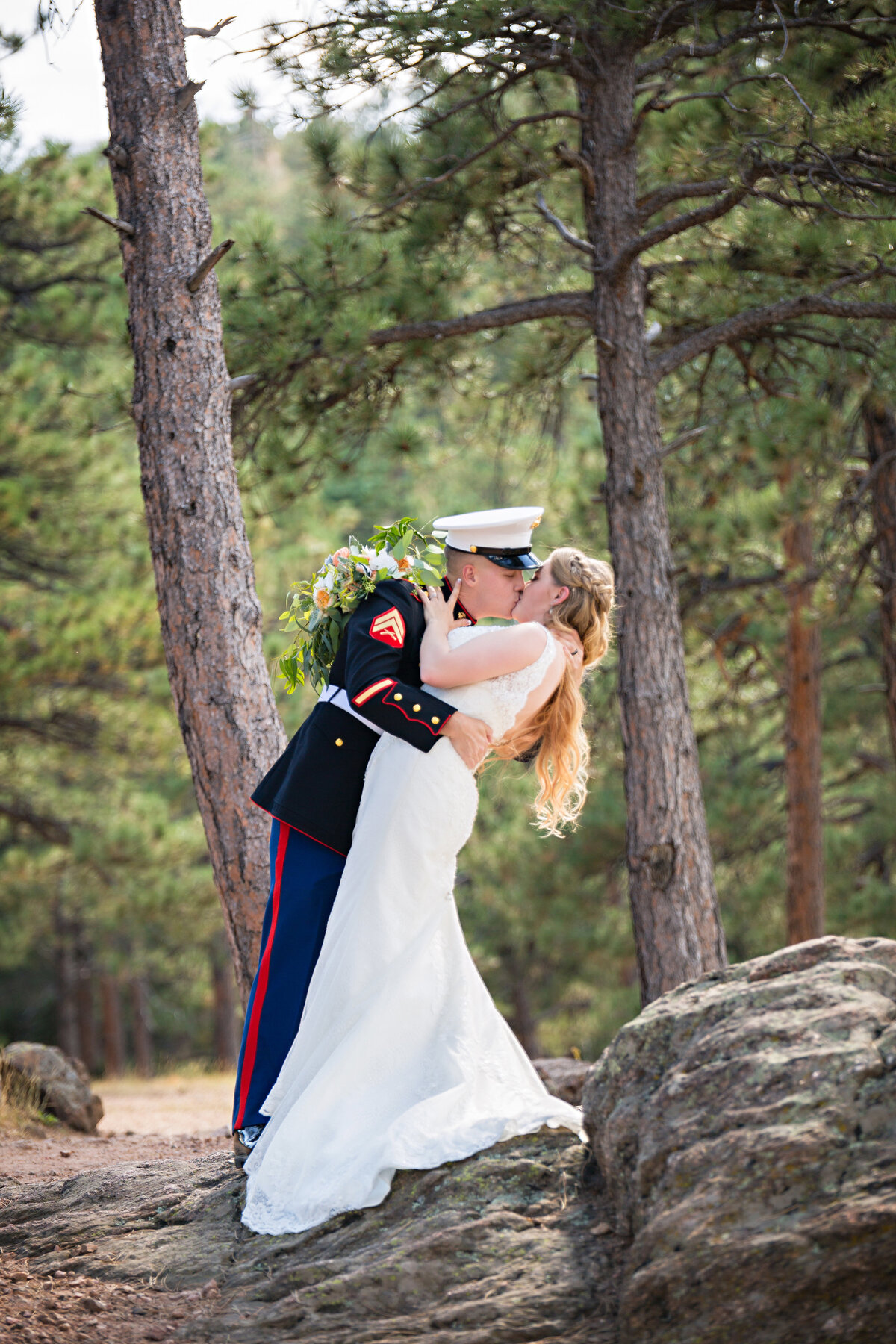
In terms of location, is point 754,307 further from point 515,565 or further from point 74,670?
point 74,670

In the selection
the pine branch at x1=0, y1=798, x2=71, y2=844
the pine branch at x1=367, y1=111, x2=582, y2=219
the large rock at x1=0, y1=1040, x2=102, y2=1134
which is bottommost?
the large rock at x1=0, y1=1040, x2=102, y2=1134

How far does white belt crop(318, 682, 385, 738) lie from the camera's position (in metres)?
3.39

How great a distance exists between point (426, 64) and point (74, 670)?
544 cm

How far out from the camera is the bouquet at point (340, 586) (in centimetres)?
344

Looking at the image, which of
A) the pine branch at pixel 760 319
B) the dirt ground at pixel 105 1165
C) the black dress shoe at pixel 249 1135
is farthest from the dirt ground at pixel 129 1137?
the pine branch at pixel 760 319

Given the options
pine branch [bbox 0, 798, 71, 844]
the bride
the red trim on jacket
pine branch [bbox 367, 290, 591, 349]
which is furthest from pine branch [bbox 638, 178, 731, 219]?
pine branch [bbox 0, 798, 71, 844]

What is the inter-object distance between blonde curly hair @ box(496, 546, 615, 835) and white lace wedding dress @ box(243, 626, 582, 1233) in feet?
0.55

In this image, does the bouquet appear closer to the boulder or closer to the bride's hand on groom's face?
the bride's hand on groom's face

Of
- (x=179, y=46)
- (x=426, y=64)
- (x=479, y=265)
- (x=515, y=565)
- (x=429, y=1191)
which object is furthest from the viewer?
(x=479, y=265)

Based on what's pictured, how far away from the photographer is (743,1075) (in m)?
2.46

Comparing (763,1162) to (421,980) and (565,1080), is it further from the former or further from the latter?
(565,1080)

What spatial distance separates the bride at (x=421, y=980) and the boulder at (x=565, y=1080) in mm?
2854

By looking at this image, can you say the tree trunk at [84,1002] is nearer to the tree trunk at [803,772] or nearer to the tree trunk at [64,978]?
the tree trunk at [64,978]

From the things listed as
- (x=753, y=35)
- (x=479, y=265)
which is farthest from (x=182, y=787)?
(x=753, y=35)
